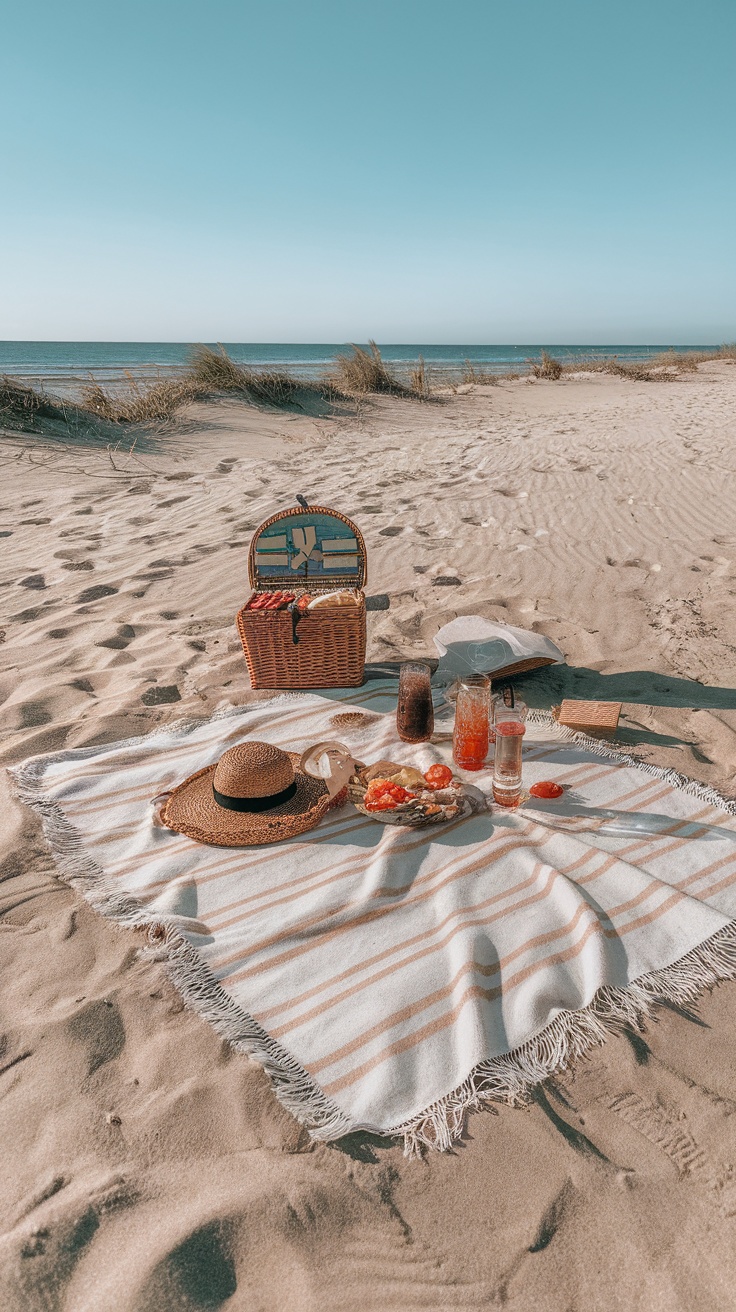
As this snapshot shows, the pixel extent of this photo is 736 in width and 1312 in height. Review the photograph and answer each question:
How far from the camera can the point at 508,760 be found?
8.14ft

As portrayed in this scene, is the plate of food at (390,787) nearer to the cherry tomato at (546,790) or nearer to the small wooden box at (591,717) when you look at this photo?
the cherry tomato at (546,790)

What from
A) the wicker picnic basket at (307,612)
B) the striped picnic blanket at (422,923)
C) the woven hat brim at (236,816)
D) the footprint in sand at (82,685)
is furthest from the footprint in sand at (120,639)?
the woven hat brim at (236,816)

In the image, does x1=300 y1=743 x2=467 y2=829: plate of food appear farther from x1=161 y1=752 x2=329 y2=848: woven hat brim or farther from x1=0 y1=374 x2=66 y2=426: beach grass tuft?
x1=0 y1=374 x2=66 y2=426: beach grass tuft

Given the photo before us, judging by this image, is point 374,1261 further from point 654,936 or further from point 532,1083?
point 654,936

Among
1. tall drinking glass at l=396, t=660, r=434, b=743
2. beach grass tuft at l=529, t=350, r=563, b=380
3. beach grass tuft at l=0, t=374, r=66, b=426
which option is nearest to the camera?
tall drinking glass at l=396, t=660, r=434, b=743

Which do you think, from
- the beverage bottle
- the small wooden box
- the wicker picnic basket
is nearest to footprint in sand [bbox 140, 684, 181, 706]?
the wicker picnic basket

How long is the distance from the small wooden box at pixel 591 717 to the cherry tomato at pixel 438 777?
0.76 meters

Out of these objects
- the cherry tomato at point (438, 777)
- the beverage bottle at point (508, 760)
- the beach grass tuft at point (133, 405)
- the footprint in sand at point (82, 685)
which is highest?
the beach grass tuft at point (133, 405)

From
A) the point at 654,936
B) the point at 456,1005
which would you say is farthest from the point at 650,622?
the point at 456,1005

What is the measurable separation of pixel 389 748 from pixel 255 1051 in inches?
57.0

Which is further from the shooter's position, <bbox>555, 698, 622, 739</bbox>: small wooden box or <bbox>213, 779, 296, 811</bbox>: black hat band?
<bbox>555, 698, 622, 739</bbox>: small wooden box

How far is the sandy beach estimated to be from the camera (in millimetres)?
1288

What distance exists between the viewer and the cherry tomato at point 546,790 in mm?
2602

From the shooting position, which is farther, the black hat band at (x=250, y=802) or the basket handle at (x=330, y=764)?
the basket handle at (x=330, y=764)
